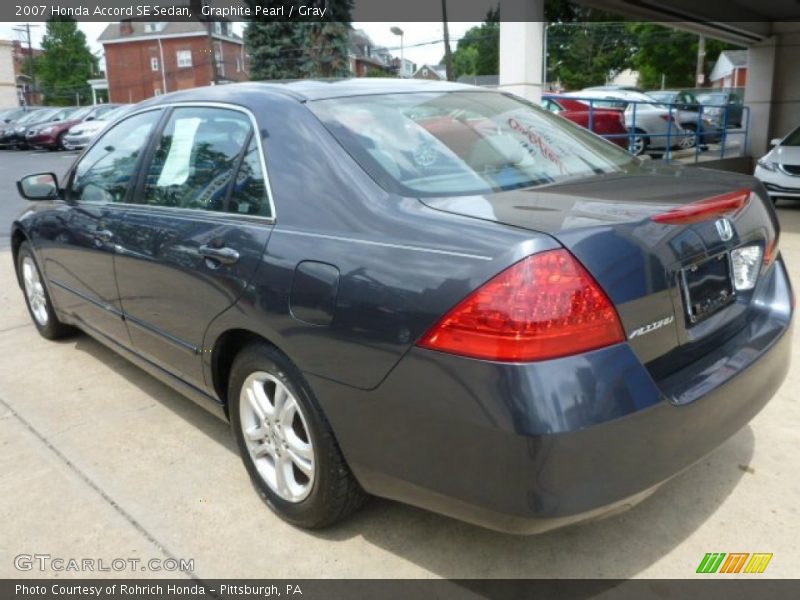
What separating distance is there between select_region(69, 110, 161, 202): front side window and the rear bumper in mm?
1994

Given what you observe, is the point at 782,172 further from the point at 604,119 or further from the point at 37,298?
the point at 37,298

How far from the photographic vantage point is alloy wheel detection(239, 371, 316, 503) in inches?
101

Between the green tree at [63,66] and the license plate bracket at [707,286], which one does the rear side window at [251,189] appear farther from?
the green tree at [63,66]

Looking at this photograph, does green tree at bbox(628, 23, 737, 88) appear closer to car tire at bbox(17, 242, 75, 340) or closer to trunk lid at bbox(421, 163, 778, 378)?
car tire at bbox(17, 242, 75, 340)

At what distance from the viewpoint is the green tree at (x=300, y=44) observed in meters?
33.9

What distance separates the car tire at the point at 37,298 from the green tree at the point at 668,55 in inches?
1870

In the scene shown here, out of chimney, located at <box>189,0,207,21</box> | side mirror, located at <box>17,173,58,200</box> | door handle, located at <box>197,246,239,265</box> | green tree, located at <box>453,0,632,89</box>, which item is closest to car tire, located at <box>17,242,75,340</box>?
side mirror, located at <box>17,173,58,200</box>

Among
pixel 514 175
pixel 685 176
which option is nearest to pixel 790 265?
→ pixel 685 176

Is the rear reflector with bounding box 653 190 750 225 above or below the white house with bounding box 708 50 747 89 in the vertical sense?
below

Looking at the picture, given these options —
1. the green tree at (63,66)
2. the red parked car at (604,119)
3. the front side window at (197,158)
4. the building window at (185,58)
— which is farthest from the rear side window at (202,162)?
the green tree at (63,66)

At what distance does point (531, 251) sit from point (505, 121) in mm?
1285

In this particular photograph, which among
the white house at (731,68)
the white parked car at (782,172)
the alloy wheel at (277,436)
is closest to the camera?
the alloy wheel at (277,436)

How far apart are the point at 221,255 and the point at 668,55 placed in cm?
5178

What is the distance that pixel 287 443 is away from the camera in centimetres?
262
